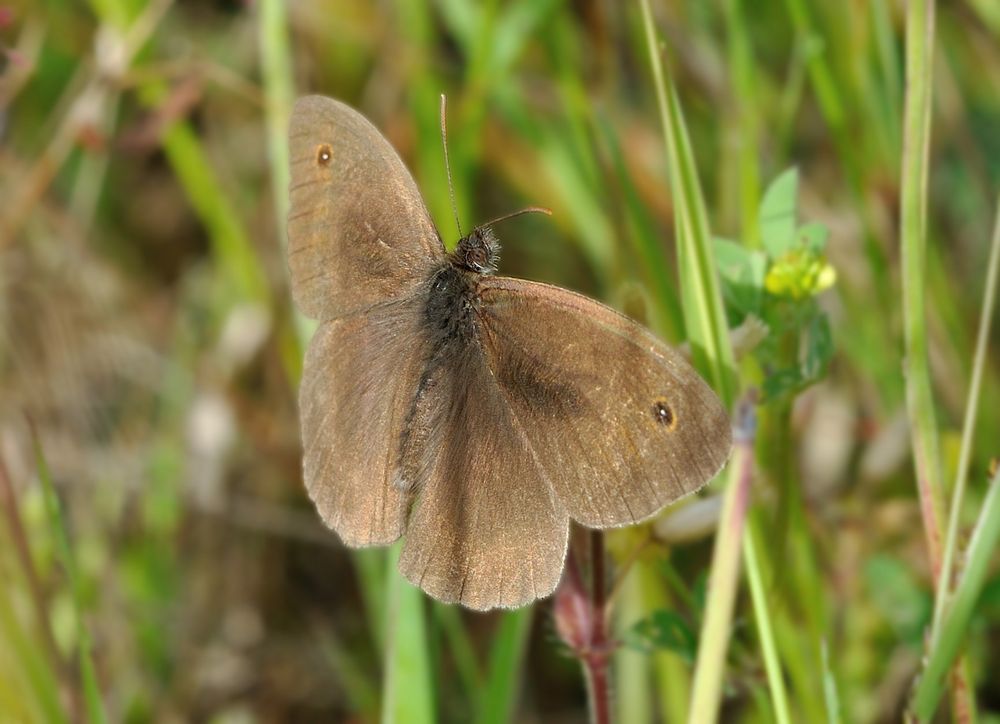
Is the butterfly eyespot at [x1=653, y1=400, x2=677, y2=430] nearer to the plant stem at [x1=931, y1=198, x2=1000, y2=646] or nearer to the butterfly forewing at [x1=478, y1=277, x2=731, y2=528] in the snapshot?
the butterfly forewing at [x1=478, y1=277, x2=731, y2=528]

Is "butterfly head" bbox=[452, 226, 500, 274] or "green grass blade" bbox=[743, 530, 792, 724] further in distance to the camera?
"butterfly head" bbox=[452, 226, 500, 274]

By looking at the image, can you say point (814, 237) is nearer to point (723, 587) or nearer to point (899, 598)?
point (723, 587)

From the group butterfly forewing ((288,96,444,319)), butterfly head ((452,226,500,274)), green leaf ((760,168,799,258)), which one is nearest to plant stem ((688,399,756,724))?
green leaf ((760,168,799,258))

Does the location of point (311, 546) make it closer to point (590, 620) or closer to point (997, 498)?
point (590, 620)

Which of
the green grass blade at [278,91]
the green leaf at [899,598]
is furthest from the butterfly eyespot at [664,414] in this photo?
the green grass blade at [278,91]

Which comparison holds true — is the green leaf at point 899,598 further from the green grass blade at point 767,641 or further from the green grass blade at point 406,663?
the green grass blade at point 406,663

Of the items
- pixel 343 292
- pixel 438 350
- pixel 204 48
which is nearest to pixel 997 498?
pixel 438 350
